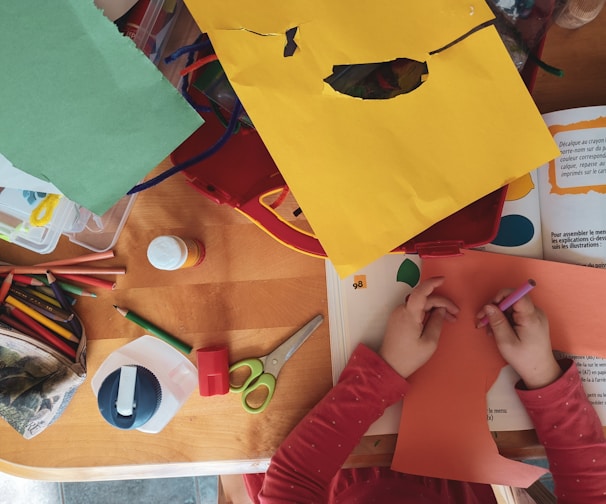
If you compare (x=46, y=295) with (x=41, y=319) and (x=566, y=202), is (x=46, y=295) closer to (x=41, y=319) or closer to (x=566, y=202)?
(x=41, y=319)

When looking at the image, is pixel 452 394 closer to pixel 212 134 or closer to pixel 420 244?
pixel 420 244

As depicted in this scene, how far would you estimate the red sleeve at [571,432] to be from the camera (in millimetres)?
489

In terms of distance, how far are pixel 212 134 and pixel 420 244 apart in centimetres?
24

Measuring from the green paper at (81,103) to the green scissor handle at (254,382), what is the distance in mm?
247

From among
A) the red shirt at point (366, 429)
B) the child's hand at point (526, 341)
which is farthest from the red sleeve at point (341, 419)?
the child's hand at point (526, 341)

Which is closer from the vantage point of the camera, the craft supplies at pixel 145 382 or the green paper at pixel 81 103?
the green paper at pixel 81 103

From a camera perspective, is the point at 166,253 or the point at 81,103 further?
the point at 166,253

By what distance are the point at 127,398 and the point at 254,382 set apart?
0.13m

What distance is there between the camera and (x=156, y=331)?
53 centimetres

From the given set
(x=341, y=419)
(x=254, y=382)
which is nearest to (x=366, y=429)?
(x=341, y=419)

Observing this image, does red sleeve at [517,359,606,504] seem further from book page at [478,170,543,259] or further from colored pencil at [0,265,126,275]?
colored pencil at [0,265,126,275]

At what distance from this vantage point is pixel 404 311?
0.51 meters

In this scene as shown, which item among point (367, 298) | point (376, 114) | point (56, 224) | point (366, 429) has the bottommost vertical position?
point (366, 429)

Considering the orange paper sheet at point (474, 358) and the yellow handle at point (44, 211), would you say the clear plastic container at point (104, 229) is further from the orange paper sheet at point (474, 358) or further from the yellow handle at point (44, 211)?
the orange paper sheet at point (474, 358)
